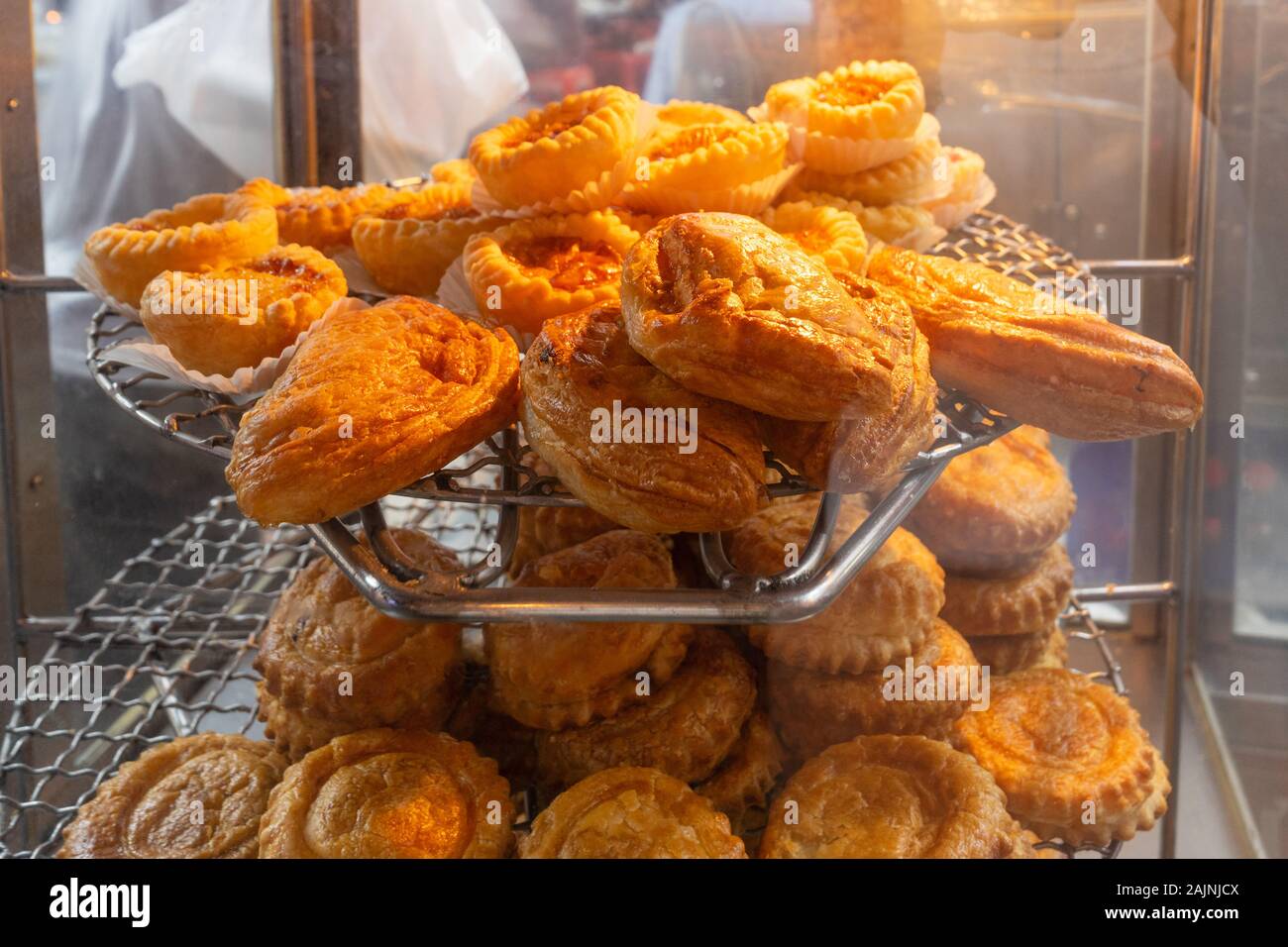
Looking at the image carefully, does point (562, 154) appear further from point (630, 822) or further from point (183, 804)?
point (183, 804)

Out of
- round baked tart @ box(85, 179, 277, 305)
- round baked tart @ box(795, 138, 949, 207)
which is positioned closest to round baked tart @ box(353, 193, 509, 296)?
round baked tart @ box(85, 179, 277, 305)

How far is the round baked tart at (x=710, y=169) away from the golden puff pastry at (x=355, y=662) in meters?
0.51

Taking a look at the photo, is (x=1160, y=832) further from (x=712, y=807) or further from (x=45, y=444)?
(x=45, y=444)

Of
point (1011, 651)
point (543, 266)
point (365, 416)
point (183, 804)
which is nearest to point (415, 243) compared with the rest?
point (543, 266)

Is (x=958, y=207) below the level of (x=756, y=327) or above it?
above

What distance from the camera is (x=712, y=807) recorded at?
43.3 inches

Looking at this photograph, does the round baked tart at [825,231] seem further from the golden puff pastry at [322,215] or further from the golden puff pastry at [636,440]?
the golden puff pastry at [322,215]

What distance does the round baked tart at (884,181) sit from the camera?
1438mm

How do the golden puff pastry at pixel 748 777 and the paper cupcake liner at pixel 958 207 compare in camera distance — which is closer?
the golden puff pastry at pixel 748 777

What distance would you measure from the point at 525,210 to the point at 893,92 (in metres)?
0.52

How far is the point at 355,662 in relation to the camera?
1188 millimetres

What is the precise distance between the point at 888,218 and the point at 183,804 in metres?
1.10

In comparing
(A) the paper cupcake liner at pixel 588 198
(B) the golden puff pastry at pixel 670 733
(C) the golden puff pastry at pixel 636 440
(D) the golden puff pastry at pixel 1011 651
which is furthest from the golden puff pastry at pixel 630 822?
(A) the paper cupcake liner at pixel 588 198
